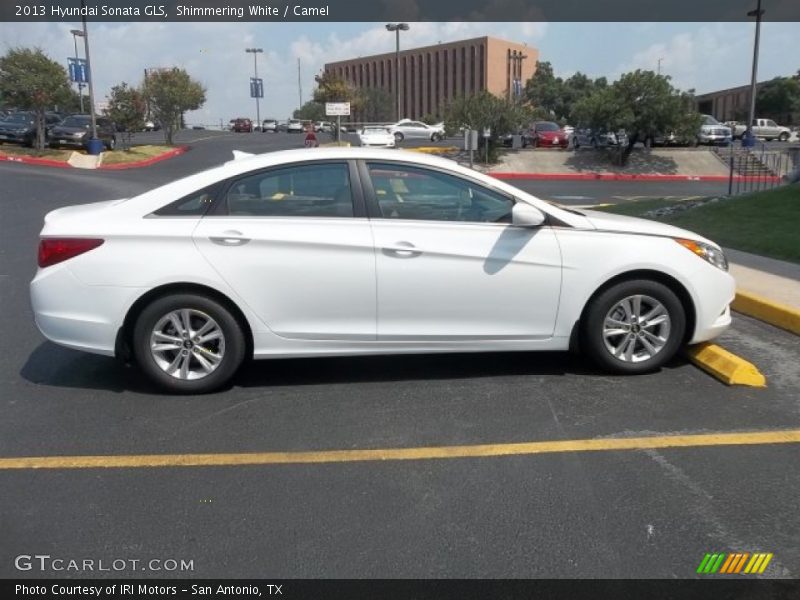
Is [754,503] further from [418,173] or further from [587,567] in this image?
[418,173]

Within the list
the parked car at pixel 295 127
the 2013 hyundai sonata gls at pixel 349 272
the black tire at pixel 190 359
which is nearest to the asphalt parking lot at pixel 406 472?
the black tire at pixel 190 359

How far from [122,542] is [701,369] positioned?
409 cm

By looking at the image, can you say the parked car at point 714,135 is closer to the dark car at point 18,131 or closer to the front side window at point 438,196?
the dark car at point 18,131

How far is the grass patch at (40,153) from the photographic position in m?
30.4

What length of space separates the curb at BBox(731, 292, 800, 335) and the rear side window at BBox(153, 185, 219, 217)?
4.80m

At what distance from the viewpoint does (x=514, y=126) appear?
32.0 metres

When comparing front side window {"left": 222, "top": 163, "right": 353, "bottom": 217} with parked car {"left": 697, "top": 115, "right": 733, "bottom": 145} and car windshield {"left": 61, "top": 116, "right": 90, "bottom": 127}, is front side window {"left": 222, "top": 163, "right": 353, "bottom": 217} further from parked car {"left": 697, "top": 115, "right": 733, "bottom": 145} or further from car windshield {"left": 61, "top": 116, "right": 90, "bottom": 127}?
parked car {"left": 697, "top": 115, "right": 733, "bottom": 145}

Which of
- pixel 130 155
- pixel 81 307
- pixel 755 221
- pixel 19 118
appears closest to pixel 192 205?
pixel 81 307

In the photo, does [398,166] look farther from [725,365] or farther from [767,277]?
[767,277]

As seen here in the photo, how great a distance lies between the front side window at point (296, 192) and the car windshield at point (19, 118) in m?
34.0

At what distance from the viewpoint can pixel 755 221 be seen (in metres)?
11.5

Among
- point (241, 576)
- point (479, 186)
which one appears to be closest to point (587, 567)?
point (241, 576)
